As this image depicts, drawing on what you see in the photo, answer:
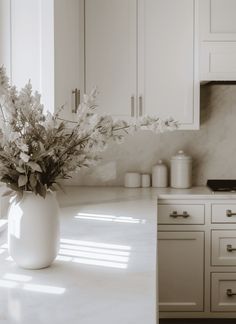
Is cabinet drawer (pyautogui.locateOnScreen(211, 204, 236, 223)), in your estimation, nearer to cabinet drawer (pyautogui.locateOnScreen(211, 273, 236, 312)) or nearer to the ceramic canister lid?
cabinet drawer (pyautogui.locateOnScreen(211, 273, 236, 312))

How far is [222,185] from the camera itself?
3.53 m

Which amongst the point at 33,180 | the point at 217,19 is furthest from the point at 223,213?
the point at 33,180

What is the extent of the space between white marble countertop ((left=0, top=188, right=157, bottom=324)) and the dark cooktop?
1.12 meters

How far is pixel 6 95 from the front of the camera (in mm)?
1314

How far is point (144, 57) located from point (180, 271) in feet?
4.54

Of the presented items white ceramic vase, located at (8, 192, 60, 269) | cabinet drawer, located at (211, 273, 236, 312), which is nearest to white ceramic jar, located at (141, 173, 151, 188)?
cabinet drawer, located at (211, 273, 236, 312)

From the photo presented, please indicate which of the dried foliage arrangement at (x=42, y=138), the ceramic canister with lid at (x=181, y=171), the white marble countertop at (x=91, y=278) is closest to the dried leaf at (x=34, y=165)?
the dried foliage arrangement at (x=42, y=138)

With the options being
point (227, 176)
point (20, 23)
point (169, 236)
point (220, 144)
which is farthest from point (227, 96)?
point (20, 23)

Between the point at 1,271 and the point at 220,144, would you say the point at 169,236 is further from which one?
the point at 1,271

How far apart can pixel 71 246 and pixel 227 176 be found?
2151mm

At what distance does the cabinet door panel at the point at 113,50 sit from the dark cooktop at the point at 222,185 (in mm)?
741

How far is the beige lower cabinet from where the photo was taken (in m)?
3.16

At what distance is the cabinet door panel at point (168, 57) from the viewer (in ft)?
11.0

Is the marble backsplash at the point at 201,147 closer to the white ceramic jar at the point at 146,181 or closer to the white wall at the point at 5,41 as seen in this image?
the white ceramic jar at the point at 146,181
